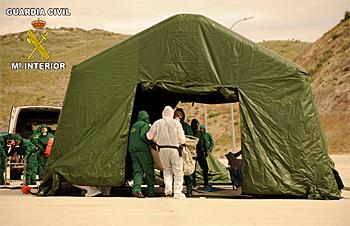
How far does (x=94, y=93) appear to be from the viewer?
1466 cm

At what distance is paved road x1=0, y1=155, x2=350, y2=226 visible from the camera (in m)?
10.4

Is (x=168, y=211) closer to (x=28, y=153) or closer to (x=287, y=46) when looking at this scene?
(x=28, y=153)

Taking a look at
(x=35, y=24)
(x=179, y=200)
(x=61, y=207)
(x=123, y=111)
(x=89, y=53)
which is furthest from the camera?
(x=89, y=53)

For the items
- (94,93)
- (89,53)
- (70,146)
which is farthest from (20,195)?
(89,53)

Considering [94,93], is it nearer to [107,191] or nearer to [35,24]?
[107,191]

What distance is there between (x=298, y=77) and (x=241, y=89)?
3.87 ft

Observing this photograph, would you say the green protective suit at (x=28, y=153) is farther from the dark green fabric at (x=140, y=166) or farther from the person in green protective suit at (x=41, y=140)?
the dark green fabric at (x=140, y=166)

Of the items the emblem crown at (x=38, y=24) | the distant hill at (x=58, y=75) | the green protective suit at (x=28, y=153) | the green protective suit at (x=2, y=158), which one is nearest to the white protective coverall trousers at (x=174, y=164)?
the green protective suit at (x=28, y=153)

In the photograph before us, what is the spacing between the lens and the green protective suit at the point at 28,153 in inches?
715

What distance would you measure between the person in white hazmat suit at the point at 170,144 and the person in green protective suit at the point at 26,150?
5353mm

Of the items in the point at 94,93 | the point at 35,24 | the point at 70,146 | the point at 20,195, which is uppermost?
the point at 35,24

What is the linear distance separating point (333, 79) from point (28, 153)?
39.2 metres

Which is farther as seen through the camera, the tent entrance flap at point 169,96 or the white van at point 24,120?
the white van at point 24,120

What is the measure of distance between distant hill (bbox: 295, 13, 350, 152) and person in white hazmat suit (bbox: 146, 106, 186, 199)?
31.3m
